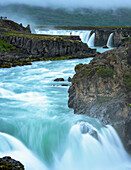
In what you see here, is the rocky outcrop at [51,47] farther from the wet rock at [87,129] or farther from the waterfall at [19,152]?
the waterfall at [19,152]

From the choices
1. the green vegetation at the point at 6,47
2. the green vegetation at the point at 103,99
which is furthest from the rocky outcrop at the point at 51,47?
the green vegetation at the point at 103,99

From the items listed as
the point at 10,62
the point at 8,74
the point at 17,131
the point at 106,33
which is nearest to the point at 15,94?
the point at 17,131

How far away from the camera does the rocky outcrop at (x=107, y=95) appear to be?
50.4 feet

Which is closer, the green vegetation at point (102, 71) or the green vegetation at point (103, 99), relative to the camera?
the green vegetation at point (103, 99)

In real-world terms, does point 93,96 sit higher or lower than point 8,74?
lower

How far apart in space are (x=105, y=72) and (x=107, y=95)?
155 centimetres

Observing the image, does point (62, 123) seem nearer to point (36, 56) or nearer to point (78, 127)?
point (78, 127)

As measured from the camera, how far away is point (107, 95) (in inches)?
642

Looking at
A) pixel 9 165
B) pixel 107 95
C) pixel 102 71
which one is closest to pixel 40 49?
pixel 102 71

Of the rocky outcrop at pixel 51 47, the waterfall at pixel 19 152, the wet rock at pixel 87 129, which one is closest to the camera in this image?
the waterfall at pixel 19 152

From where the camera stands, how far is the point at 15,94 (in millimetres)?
24984

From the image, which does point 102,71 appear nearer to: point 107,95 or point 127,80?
point 107,95

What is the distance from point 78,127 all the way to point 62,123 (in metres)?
1.35

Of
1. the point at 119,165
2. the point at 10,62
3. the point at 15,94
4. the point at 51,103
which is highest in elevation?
the point at 10,62
